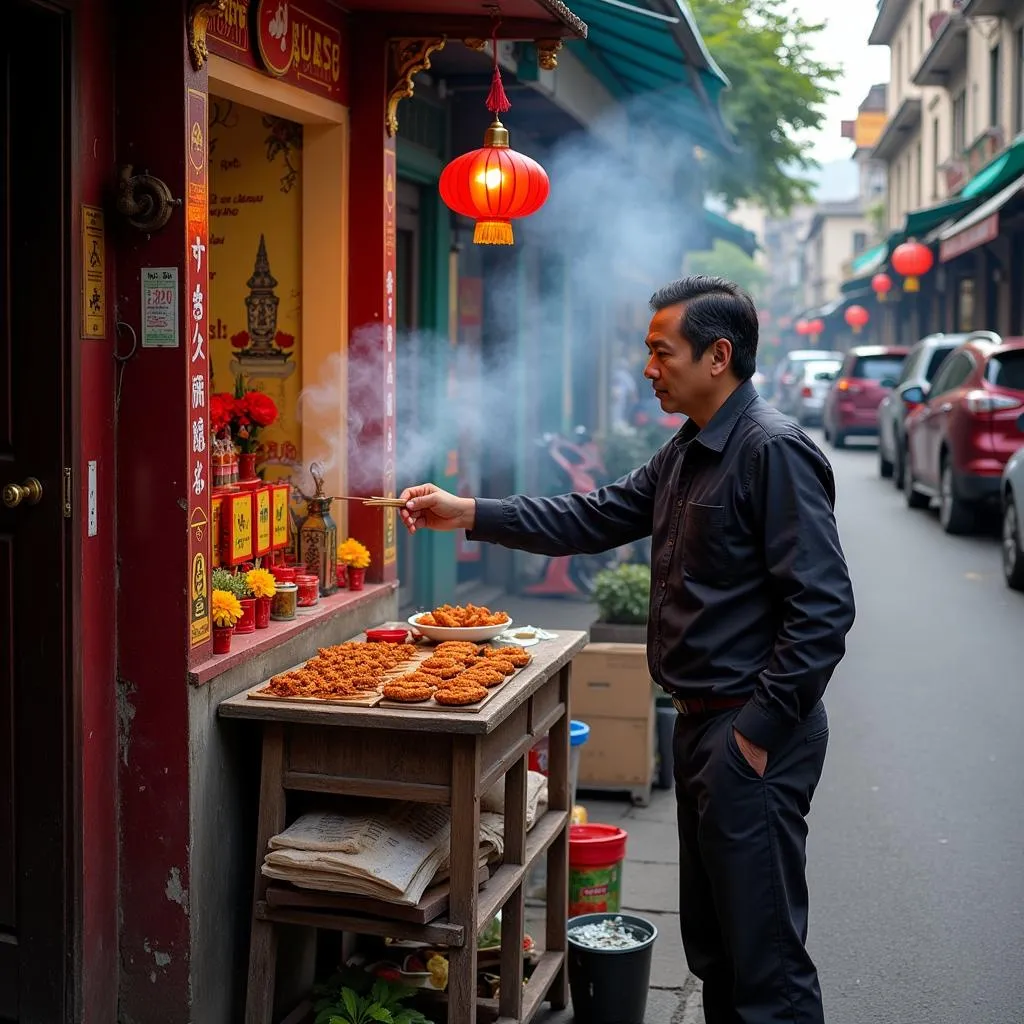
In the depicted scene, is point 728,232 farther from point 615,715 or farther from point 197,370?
point 197,370

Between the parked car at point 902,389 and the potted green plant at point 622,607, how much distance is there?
9830 millimetres

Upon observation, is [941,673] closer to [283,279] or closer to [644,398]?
[283,279]

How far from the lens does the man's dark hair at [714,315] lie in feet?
11.6

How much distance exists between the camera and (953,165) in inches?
1214

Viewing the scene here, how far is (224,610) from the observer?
13.2ft

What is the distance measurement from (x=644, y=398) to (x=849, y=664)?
478 inches

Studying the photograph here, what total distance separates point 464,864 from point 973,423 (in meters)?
10.7

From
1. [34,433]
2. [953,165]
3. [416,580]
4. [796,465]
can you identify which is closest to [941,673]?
[416,580]

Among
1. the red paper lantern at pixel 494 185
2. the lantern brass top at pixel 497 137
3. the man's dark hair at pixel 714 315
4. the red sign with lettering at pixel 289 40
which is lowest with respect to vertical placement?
the man's dark hair at pixel 714 315

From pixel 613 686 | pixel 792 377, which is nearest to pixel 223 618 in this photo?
pixel 613 686

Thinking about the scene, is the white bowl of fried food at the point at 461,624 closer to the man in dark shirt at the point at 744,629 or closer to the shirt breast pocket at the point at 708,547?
the man in dark shirt at the point at 744,629

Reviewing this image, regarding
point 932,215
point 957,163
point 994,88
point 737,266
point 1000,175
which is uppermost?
point 737,266

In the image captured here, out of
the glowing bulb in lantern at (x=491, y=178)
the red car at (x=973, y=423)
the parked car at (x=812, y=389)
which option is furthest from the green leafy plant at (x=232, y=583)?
the parked car at (x=812, y=389)

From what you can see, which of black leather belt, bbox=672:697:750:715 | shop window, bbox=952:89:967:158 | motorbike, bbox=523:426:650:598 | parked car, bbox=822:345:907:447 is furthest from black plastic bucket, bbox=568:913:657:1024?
shop window, bbox=952:89:967:158
